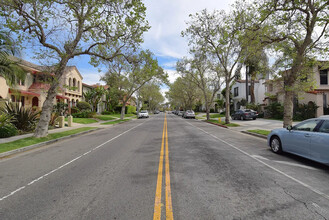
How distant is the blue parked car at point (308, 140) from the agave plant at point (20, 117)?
15901 mm

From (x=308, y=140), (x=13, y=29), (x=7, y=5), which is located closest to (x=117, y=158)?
(x=308, y=140)

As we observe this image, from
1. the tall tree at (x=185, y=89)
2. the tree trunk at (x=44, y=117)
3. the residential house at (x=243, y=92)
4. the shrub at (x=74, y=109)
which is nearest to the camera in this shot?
the tree trunk at (x=44, y=117)

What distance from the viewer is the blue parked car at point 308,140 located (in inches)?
216

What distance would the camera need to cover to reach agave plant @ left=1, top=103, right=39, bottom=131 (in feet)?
45.0

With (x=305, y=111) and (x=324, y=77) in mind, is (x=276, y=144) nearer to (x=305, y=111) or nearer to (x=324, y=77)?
(x=305, y=111)

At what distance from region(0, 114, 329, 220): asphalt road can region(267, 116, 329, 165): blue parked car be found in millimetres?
383

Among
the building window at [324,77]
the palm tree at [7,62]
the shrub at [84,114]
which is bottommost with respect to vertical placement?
the shrub at [84,114]

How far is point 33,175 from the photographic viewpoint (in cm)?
525

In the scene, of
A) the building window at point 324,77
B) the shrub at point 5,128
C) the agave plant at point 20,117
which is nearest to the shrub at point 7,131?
the shrub at point 5,128

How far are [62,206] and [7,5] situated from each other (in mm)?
11376

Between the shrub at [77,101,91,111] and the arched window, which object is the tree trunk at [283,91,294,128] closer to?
the arched window

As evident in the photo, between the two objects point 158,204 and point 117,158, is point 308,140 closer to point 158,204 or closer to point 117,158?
point 158,204

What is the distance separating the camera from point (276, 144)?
7.61 metres

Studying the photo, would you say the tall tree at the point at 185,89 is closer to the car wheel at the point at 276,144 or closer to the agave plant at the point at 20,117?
the agave plant at the point at 20,117
